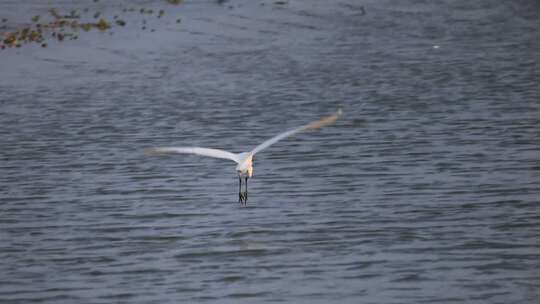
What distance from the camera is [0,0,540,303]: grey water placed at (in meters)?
16.0

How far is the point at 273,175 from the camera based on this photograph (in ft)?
75.9

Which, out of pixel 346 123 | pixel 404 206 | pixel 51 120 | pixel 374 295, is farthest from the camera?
pixel 51 120

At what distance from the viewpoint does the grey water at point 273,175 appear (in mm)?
16031

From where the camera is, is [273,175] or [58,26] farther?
[58,26]

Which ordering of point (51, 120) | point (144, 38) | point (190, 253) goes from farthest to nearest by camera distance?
point (144, 38)
point (51, 120)
point (190, 253)

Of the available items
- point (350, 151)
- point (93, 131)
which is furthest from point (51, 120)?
point (350, 151)

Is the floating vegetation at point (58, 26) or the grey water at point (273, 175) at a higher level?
the grey water at point (273, 175)

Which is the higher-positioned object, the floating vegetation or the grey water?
the grey water

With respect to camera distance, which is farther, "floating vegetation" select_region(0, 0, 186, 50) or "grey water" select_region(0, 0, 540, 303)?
"floating vegetation" select_region(0, 0, 186, 50)

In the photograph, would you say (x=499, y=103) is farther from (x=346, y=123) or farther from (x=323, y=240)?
(x=323, y=240)

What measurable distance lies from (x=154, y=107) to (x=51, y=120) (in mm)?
2847

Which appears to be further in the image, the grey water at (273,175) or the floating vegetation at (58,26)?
the floating vegetation at (58,26)

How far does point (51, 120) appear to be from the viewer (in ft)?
103

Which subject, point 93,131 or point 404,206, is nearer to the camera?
point 404,206
